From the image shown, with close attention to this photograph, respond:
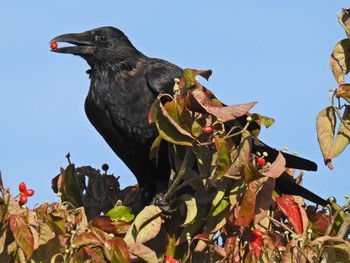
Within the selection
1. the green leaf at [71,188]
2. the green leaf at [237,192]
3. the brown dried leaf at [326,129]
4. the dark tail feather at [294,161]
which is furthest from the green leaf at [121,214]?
the brown dried leaf at [326,129]

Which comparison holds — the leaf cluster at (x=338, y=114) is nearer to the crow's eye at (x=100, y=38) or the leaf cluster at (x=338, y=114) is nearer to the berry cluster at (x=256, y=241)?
the berry cluster at (x=256, y=241)

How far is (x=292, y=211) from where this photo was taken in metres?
4.39

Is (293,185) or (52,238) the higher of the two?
(293,185)

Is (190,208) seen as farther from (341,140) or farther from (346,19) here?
(346,19)

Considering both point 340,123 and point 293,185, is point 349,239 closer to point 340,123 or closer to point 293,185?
point 340,123

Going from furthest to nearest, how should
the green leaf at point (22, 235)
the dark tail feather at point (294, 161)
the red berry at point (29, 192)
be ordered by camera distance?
1. the dark tail feather at point (294, 161)
2. the red berry at point (29, 192)
3. the green leaf at point (22, 235)

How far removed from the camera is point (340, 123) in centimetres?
406

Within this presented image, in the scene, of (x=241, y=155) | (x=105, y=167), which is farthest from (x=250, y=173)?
(x=105, y=167)

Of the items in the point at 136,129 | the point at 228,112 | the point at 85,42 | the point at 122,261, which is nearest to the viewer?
the point at 122,261

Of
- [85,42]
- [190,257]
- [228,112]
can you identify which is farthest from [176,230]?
[85,42]

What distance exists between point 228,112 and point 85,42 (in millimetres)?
2703

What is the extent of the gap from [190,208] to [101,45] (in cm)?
246

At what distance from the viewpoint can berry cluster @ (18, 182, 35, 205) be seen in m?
3.65

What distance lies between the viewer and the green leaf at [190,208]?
164 inches
